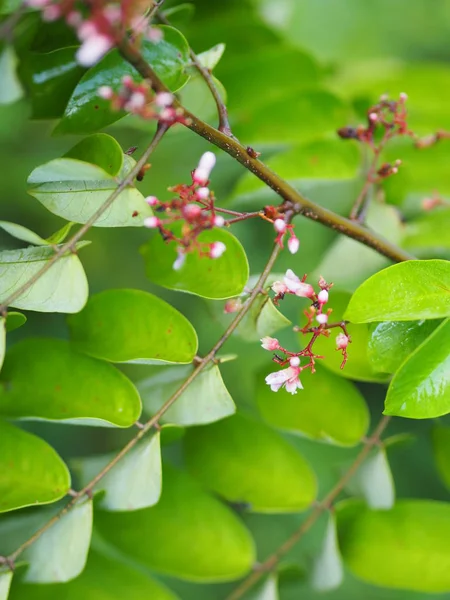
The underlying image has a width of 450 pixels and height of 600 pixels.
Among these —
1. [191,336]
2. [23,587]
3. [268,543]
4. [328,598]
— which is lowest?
[328,598]

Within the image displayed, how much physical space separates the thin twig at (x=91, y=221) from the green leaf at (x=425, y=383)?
12.9 inches

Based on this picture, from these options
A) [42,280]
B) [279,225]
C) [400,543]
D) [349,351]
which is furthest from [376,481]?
[42,280]

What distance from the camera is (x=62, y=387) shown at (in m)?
0.80

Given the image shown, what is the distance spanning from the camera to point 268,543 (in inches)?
49.8

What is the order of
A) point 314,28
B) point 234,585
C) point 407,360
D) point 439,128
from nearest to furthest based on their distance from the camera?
point 407,360 → point 439,128 → point 234,585 → point 314,28

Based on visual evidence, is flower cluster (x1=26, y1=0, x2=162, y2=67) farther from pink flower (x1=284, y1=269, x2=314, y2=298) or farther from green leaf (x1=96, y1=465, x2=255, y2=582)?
green leaf (x1=96, y1=465, x2=255, y2=582)

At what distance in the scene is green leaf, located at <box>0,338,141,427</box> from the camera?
78cm

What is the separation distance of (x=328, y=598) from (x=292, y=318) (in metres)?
0.58

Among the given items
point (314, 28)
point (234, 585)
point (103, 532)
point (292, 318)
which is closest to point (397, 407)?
point (103, 532)

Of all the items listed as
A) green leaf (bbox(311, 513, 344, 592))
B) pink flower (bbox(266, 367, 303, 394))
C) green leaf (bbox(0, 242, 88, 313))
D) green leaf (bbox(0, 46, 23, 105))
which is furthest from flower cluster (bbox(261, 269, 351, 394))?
green leaf (bbox(0, 46, 23, 105))

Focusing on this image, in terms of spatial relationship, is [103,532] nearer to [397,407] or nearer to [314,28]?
[397,407]

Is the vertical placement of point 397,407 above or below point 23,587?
above

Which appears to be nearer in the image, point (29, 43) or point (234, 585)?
point (29, 43)

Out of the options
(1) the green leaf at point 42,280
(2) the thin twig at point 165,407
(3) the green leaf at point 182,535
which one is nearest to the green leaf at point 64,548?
(2) the thin twig at point 165,407
